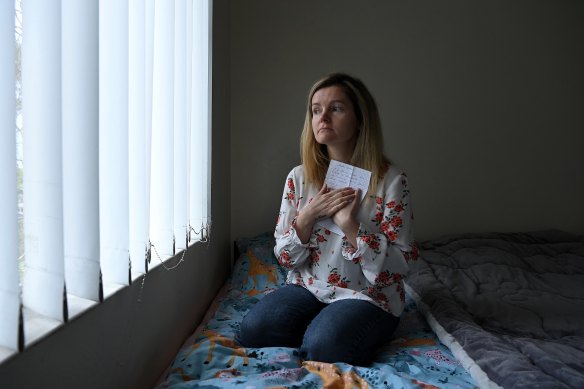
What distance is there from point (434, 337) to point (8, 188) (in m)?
1.06

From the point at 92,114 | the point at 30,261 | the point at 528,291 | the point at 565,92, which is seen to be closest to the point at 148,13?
the point at 92,114

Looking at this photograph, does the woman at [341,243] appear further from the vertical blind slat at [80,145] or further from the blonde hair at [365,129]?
the vertical blind slat at [80,145]

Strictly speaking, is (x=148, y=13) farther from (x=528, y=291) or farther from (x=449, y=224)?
(x=449, y=224)

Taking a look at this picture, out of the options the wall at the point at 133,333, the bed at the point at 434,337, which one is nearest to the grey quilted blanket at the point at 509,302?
the bed at the point at 434,337

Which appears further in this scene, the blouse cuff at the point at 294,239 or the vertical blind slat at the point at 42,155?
the blouse cuff at the point at 294,239

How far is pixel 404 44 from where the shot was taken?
225cm

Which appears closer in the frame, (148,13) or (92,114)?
(92,114)

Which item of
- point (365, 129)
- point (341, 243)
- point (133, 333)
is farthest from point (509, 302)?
point (133, 333)

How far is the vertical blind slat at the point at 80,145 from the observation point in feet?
1.82

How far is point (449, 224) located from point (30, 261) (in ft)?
Result: 7.23

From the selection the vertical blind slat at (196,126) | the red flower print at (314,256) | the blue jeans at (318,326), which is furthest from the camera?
the vertical blind slat at (196,126)

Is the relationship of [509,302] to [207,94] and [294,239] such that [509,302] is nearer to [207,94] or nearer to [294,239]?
[294,239]

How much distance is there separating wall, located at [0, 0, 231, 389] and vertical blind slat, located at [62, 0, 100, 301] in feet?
0.27

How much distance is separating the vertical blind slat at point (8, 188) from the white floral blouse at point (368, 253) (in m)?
0.76
